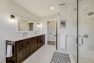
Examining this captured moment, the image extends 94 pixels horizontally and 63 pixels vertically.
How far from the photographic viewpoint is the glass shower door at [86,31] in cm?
277

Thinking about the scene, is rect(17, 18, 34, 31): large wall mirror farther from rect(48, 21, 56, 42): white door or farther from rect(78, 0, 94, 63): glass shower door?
rect(48, 21, 56, 42): white door

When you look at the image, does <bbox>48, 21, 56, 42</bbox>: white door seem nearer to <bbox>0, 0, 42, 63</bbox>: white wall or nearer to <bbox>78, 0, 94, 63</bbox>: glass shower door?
<bbox>0, 0, 42, 63</bbox>: white wall

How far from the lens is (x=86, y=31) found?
314cm

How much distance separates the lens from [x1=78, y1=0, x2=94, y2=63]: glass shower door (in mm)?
2770

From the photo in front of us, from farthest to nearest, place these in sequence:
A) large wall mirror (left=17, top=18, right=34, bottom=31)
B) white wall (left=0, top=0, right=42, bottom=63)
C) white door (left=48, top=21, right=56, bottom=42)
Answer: white door (left=48, top=21, right=56, bottom=42) → large wall mirror (left=17, top=18, right=34, bottom=31) → white wall (left=0, top=0, right=42, bottom=63)

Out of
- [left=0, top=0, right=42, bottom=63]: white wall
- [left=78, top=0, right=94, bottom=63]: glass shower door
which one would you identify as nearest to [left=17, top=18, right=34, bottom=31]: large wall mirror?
[left=0, top=0, right=42, bottom=63]: white wall

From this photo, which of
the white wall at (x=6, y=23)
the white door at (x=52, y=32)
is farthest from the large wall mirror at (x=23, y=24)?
the white door at (x=52, y=32)

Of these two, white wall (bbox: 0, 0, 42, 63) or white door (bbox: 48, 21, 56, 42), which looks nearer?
white wall (bbox: 0, 0, 42, 63)

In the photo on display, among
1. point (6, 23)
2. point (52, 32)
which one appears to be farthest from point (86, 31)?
point (52, 32)

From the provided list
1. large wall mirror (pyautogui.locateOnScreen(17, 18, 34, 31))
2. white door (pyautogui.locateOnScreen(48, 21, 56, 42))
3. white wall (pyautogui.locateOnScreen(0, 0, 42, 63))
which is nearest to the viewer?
white wall (pyautogui.locateOnScreen(0, 0, 42, 63))

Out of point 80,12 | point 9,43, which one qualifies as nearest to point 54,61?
point 9,43

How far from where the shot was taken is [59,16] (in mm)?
4871

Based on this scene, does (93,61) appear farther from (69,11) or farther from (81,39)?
(69,11)

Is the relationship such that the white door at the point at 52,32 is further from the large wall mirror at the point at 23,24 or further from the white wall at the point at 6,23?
the white wall at the point at 6,23
